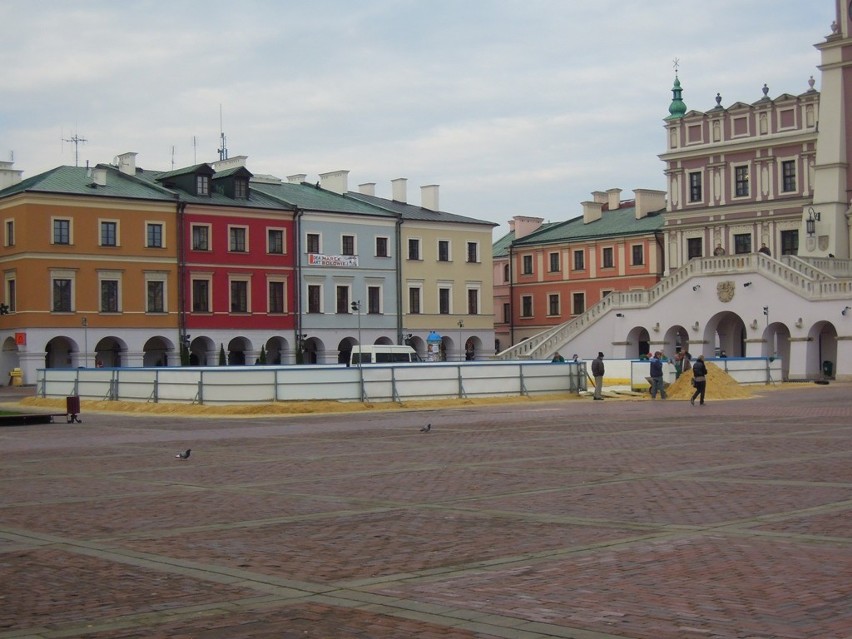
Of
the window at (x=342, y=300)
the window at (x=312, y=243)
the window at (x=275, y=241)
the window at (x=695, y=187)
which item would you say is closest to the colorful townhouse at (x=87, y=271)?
the window at (x=275, y=241)

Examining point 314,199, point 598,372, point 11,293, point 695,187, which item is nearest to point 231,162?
point 314,199

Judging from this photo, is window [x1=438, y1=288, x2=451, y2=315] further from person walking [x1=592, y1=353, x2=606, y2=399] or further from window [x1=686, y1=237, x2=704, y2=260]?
person walking [x1=592, y1=353, x2=606, y2=399]

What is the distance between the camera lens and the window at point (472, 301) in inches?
3214

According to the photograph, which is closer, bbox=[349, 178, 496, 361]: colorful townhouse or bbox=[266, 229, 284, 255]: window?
bbox=[266, 229, 284, 255]: window

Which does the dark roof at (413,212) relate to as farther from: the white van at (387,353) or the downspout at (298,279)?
the white van at (387,353)

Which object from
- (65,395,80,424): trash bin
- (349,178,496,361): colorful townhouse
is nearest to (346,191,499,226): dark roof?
(349,178,496,361): colorful townhouse

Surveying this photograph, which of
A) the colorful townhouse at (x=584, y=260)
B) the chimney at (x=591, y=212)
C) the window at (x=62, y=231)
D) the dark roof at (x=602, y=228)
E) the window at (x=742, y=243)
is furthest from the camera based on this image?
the chimney at (x=591, y=212)

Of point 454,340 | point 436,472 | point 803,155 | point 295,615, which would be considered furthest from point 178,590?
point 454,340

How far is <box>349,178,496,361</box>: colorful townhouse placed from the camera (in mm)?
Result: 79062

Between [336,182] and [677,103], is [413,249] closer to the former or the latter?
[336,182]

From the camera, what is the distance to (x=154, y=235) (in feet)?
226

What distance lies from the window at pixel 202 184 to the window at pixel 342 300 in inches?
415

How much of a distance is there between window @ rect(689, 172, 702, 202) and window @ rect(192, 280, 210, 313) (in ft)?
102

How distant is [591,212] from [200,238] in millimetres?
33390
